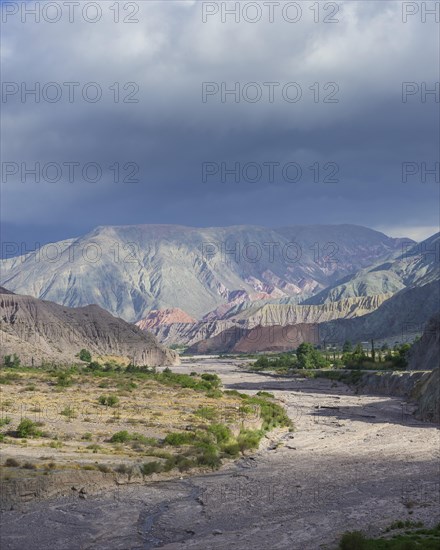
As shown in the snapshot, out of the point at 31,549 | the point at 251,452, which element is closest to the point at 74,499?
the point at 31,549

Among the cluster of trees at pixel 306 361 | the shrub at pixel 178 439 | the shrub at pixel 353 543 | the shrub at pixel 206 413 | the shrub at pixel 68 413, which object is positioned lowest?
the cluster of trees at pixel 306 361

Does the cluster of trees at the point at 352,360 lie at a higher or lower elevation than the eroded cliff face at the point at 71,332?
lower

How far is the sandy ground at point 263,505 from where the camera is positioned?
22781mm

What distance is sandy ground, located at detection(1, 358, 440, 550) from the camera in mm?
22781

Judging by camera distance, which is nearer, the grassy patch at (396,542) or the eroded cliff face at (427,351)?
the grassy patch at (396,542)

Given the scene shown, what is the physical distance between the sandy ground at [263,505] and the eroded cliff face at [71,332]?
303 feet

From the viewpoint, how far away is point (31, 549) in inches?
835

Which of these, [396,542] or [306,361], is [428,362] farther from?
[396,542]

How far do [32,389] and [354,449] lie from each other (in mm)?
37177

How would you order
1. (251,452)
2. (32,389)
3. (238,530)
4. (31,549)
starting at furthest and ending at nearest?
(32,389), (251,452), (238,530), (31,549)

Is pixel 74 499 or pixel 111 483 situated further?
pixel 111 483

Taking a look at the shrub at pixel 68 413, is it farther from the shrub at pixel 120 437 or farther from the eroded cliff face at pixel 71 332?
the eroded cliff face at pixel 71 332

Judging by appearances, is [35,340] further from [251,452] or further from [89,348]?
[251,452]

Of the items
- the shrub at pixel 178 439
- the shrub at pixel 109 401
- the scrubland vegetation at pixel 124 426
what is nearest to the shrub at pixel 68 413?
the scrubland vegetation at pixel 124 426
